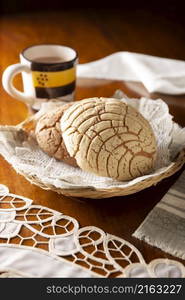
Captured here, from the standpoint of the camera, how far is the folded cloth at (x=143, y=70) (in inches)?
49.1

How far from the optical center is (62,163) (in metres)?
0.95

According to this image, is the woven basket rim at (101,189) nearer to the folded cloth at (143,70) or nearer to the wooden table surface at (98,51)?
the wooden table surface at (98,51)

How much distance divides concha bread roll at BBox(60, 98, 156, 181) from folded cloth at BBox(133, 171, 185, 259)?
70mm

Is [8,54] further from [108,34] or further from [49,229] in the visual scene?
[49,229]

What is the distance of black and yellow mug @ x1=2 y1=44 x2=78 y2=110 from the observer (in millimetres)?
1101

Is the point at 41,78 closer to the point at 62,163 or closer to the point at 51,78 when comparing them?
the point at 51,78

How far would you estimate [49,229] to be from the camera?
81 centimetres

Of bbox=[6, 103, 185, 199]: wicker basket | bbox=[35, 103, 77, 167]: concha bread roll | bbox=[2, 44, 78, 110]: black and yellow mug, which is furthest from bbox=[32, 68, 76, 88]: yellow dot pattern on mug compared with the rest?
bbox=[6, 103, 185, 199]: wicker basket

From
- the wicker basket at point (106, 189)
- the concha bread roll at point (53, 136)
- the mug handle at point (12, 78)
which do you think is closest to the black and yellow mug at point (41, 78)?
the mug handle at point (12, 78)

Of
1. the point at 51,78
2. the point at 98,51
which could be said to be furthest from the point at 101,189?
the point at 98,51

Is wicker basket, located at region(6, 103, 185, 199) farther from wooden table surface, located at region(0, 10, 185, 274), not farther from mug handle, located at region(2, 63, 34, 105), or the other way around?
mug handle, located at region(2, 63, 34, 105)

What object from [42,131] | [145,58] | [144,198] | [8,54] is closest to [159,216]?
[144,198]

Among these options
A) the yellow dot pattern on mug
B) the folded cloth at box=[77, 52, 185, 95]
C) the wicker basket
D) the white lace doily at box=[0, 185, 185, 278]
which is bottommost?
the white lace doily at box=[0, 185, 185, 278]

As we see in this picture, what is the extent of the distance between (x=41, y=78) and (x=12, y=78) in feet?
0.21
